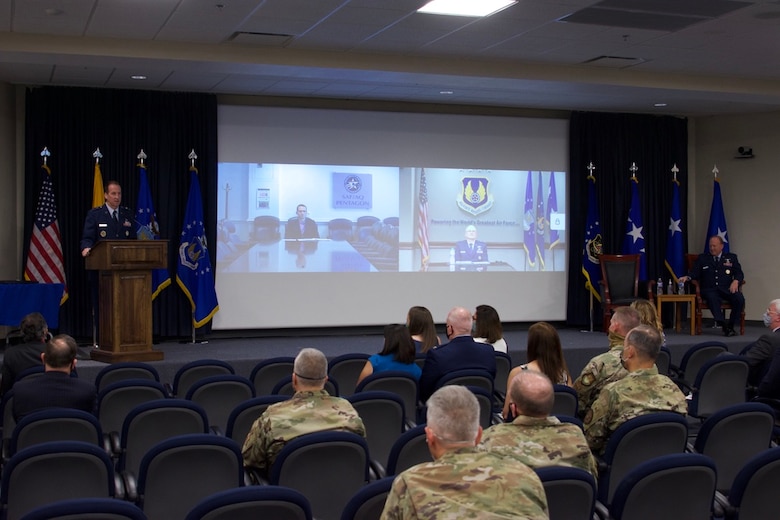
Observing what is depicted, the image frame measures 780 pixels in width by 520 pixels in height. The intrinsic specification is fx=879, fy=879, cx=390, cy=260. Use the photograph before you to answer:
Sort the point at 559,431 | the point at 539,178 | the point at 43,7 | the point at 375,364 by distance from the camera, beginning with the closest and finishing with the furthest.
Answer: the point at 559,431
the point at 375,364
the point at 43,7
the point at 539,178

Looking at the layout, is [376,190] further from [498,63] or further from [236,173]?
[498,63]

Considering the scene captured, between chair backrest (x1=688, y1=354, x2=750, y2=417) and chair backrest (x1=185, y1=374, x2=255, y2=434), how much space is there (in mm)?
3244

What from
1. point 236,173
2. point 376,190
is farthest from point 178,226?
point 376,190

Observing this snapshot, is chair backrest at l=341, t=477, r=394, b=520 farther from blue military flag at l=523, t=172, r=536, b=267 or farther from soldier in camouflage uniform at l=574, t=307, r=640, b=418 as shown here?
blue military flag at l=523, t=172, r=536, b=267

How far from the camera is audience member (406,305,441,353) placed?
22.2 ft

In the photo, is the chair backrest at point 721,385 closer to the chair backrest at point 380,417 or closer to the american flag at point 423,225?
the chair backrest at point 380,417

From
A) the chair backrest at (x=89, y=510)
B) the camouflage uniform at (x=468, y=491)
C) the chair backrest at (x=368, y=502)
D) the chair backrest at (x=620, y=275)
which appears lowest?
the chair backrest at (x=368, y=502)

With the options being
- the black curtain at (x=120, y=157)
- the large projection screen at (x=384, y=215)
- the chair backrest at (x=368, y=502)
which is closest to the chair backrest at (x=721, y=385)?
the chair backrest at (x=368, y=502)

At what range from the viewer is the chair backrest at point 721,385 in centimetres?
629

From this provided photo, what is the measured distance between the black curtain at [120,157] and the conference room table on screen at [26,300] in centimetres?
159

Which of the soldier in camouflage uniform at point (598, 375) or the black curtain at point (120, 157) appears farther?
the black curtain at point (120, 157)

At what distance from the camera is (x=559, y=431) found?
332cm

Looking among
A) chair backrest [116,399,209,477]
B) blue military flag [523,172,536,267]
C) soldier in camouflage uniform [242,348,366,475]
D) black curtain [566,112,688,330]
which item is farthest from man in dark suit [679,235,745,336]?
chair backrest [116,399,209,477]

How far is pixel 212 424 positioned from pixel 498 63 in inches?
244
